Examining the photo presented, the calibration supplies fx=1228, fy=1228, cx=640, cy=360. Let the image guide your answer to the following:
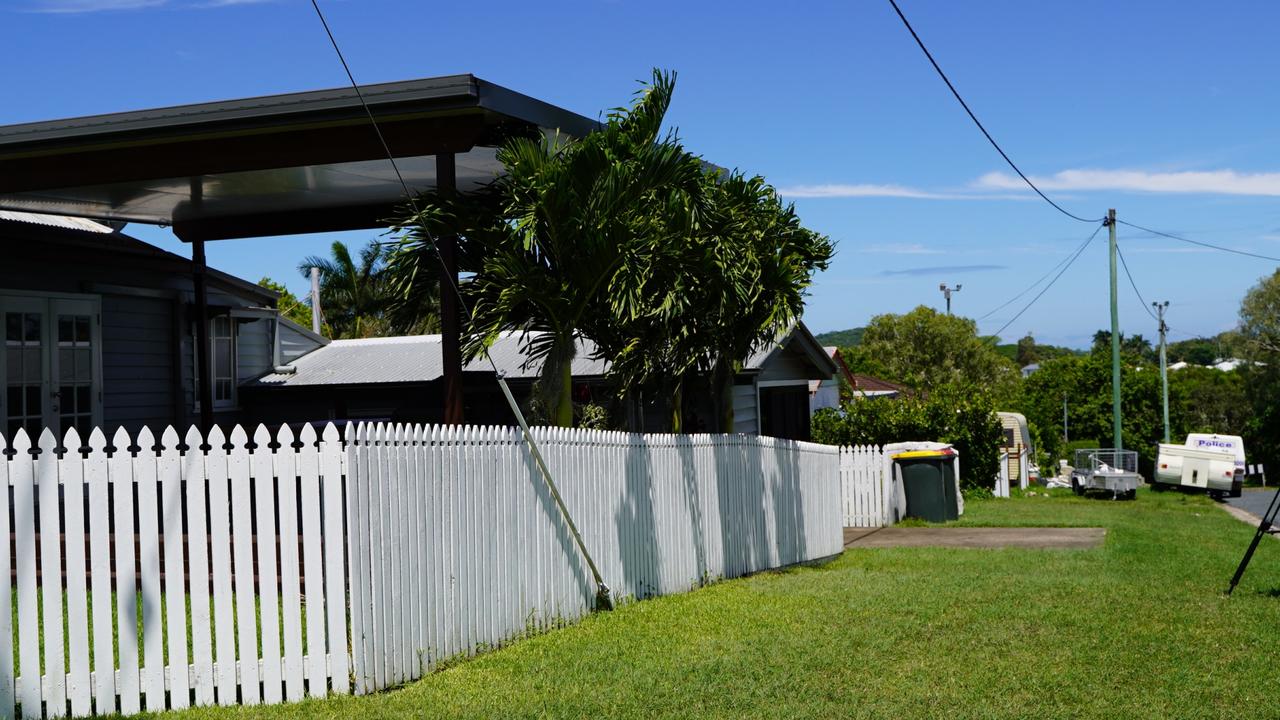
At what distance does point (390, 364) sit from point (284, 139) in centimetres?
852

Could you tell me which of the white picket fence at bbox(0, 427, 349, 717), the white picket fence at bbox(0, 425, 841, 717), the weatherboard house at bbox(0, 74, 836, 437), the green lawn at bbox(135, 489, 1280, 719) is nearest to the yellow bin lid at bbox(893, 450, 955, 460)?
the weatherboard house at bbox(0, 74, 836, 437)

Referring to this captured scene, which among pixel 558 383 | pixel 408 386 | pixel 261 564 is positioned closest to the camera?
pixel 261 564

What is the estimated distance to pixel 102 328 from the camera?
14375mm

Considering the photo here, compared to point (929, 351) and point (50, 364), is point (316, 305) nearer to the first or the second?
point (50, 364)

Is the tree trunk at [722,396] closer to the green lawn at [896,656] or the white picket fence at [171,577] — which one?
the green lawn at [896,656]

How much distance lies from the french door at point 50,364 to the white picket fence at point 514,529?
6.57m

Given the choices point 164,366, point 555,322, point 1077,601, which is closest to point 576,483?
point 555,322

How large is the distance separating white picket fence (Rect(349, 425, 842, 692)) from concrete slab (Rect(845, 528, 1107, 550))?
4503 mm

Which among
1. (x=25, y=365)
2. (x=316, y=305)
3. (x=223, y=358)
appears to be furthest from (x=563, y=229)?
(x=316, y=305)

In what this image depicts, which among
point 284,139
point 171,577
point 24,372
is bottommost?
point 171,577

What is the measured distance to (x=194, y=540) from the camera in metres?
6.39

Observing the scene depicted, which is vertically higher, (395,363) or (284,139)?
(284,139)

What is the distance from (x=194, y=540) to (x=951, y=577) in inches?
318

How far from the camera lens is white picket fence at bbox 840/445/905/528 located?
21.2m
